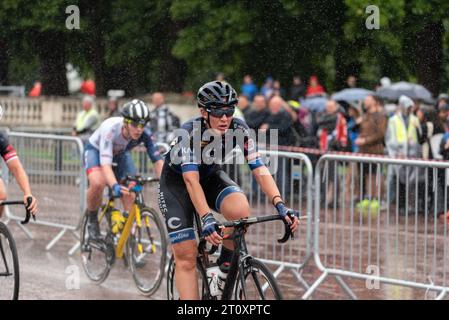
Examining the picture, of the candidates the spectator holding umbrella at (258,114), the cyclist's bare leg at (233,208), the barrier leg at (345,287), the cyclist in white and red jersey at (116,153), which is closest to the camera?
the cyclist's bare leg at (233,208)

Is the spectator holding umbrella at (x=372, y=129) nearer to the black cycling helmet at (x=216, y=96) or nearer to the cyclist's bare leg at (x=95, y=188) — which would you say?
the cyclist's bare leg at (x=95, y=188)

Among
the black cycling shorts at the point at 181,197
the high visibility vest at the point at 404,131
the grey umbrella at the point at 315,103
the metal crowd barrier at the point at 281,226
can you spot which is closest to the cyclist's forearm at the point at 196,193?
the black cycling shorts at the point at 181,197

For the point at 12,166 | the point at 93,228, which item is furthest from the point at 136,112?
the point at 12,166

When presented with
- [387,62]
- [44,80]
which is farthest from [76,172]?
[44,80]

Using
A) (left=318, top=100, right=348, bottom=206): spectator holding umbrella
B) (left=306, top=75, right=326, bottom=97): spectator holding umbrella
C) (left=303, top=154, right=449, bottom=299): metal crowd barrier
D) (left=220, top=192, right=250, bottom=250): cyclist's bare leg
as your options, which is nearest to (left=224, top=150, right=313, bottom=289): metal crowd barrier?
(left=303, top=154, right=449, bottom=299): metal crowd barrier

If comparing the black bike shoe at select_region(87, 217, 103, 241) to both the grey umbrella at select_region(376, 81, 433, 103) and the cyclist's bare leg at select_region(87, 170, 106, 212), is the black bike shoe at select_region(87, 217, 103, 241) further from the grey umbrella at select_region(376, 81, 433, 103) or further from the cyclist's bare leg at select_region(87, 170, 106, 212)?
the grey umbrella at select_region(376, 81, 433, 103)

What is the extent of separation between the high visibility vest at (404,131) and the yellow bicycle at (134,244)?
6.66m

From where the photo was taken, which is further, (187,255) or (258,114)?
(258,114)

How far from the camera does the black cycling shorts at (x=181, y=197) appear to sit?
8328 millimetres

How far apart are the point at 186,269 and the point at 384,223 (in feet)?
9.61

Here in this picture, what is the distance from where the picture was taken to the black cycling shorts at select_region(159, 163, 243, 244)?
27.3 ft

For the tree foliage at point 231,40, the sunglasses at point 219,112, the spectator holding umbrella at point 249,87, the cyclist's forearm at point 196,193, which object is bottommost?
the cyclist's forearm at point 196,193

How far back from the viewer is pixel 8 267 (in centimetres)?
952

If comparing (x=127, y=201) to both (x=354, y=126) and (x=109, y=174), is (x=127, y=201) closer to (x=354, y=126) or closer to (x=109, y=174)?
(x=109, y=174)
